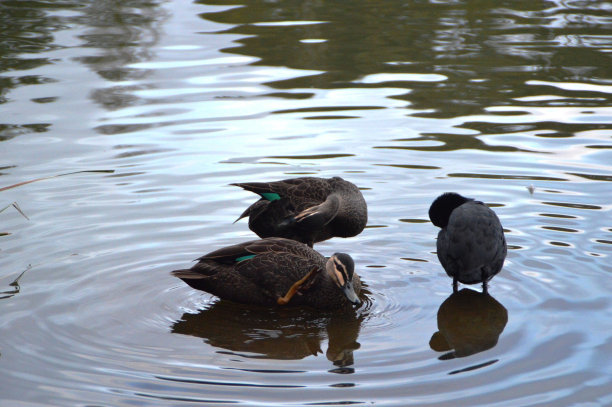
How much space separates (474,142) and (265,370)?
6598 millimetres

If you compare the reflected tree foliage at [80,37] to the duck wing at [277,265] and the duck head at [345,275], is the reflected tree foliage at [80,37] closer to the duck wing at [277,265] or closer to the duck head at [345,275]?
the duck wing at [277,265]

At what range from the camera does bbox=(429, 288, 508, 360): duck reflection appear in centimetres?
699

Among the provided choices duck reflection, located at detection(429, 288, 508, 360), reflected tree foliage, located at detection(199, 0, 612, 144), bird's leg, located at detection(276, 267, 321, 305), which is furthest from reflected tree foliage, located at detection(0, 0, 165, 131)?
duck reflection, located at detection(429, 288, 508, 360)

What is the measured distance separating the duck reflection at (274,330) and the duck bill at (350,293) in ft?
0.70

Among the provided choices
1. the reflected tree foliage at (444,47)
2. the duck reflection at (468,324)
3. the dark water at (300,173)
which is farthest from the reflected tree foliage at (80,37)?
the duck reflection at (468,324)

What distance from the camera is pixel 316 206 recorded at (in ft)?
28.7

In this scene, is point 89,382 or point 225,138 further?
point 225,138

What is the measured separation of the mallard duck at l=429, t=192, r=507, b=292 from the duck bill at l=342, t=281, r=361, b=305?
1113 millimetres

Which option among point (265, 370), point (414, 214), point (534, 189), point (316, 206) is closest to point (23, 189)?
point (316, 206)

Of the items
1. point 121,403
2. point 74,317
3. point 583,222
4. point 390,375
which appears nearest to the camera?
point 121,403

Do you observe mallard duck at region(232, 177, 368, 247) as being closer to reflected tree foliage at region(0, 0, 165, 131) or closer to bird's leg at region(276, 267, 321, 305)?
bird's leg at region(276, 267, 321, 305)

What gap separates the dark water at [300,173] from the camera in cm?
648

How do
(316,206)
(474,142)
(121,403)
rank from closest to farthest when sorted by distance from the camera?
(121,403) → (316,206) → (474,142)

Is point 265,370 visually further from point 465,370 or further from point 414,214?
point 414,214
